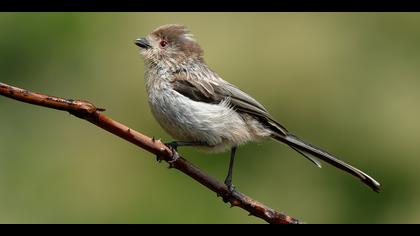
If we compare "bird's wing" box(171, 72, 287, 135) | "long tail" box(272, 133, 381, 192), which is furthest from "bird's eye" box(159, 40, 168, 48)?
"long tail" box(272, 133, 381, 192)

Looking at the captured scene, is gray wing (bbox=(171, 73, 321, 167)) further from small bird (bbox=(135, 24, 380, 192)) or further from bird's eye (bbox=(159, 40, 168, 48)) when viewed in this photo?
bird's eye (bbox=(159, 40, 168, 48))

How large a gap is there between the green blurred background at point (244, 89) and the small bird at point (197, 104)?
1781mm

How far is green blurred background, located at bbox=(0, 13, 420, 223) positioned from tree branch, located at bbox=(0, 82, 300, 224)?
2827mm

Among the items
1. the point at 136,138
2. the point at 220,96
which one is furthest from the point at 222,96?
the point at 136,138

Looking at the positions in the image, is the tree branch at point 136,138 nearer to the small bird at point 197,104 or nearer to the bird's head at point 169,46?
the small bird at point 197,104

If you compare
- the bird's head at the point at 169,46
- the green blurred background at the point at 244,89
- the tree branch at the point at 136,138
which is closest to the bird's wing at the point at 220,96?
the bird's head at the point at 169,46

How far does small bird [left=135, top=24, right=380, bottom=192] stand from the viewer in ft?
16.2

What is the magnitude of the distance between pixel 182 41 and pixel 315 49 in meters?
3.29

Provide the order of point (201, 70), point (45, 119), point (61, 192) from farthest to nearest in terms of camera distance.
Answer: point (45, 119)
point (61, 192)
point (201, 70)

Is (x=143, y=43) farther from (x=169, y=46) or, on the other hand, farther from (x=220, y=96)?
(x=220, y=96)

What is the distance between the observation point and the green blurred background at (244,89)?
7.01 meters

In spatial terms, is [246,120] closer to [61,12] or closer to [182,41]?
[182,41]
